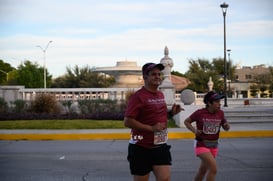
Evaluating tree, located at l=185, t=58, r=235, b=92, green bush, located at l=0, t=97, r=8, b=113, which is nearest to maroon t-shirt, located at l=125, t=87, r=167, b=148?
green bush, located at l=0, t=97, r=8, b=113

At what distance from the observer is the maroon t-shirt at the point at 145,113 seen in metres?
5.06

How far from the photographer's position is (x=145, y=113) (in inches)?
200

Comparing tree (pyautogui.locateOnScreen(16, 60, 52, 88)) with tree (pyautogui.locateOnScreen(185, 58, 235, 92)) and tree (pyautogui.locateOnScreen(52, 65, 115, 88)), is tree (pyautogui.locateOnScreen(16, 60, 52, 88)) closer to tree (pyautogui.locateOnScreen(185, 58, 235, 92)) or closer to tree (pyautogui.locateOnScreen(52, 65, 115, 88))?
tree (pyautogui.locateOnScreen(52, 65, 115, 88))

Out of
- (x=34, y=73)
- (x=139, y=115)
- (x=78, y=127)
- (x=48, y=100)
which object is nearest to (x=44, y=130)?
(x=78, y=127)

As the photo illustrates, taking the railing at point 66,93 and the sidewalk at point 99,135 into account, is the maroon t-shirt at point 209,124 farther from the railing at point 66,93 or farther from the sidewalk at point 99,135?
the railing at point 66,93

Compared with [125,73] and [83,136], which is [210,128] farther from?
[125,73]

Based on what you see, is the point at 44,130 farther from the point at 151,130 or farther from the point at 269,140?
the point at 151,130

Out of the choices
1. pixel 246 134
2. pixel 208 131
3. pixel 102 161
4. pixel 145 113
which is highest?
pixel 145 113

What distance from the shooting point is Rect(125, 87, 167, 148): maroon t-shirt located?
16.6ft

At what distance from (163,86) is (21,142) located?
9.01 meters

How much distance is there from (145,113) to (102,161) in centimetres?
544

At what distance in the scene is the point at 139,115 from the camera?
5.10 m

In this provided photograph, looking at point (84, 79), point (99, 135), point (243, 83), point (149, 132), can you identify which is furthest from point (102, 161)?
point (243, 83)

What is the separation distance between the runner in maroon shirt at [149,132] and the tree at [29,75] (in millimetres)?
52533
